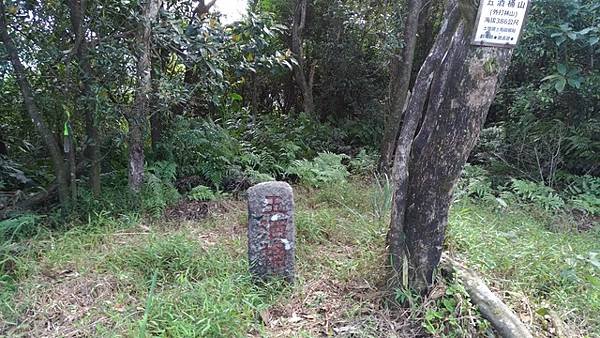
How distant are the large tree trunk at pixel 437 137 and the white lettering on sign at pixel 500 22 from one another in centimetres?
4

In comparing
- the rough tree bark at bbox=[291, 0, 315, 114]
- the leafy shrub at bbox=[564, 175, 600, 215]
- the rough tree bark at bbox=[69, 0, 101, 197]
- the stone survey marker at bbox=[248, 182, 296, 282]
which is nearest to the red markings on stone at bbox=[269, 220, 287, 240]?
the stone survey marker at bbox=[248, 182, 296, 282]

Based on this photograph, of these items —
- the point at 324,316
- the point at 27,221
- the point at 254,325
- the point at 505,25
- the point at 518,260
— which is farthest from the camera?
the point at 27,221

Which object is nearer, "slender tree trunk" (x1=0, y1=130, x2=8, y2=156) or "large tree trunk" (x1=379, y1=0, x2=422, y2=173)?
"slender tree trunk" (x1=0, y1=130, x2=8, y2=156)

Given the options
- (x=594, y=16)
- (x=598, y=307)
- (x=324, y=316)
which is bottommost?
(x=324, y=316)

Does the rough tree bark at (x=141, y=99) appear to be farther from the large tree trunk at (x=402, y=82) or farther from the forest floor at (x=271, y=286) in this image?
the large tree trunk at (x=402, y=82)

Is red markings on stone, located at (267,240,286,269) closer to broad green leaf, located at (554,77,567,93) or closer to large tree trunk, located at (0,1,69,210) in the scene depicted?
large tree trunk, located at (0,1,69,210)

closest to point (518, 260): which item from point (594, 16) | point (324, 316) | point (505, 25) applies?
point (324, 316)

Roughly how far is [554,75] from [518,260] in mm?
2907

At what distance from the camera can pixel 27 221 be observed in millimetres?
3266

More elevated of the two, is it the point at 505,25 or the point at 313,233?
the point at 505,25

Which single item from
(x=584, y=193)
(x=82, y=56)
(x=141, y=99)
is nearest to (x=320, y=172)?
(x=141, y=99)

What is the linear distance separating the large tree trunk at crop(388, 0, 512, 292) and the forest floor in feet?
0.73

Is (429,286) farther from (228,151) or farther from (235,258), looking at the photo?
(228,151)

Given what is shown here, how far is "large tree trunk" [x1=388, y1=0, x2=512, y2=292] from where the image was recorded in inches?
83.0
